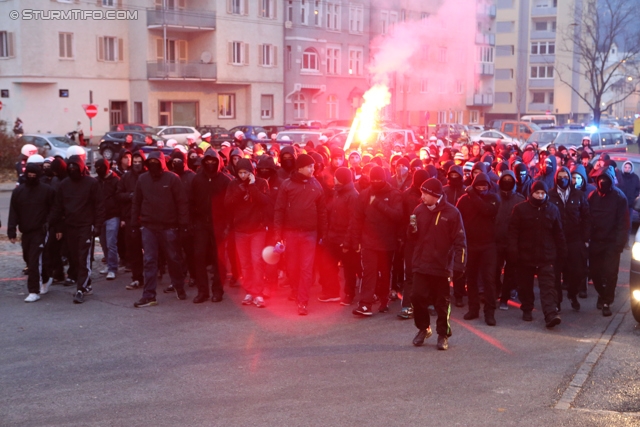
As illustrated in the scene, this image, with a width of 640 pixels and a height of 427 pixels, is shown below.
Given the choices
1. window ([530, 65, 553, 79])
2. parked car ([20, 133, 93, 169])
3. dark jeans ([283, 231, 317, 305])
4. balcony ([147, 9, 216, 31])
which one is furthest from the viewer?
window ([530, 65, 553, 79])

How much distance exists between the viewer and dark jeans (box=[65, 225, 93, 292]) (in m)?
9.73

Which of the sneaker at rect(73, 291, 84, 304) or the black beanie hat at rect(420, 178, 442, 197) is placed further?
the sneaker at rect(73, 291, 84, 304)

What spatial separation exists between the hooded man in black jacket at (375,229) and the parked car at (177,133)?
3404 centimetres

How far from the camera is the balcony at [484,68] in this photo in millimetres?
70125

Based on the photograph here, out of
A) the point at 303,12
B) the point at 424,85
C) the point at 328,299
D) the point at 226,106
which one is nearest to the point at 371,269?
the point at 328,299

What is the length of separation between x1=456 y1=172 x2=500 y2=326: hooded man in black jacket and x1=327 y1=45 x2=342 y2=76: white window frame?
47.7 m

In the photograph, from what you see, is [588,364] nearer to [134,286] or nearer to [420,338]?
[420,338]

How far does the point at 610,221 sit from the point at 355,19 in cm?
4845

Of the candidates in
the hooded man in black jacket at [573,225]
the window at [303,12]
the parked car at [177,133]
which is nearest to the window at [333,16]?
the window at [303,12]

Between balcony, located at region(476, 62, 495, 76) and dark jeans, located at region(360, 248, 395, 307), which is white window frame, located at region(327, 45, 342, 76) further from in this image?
dark jeans, located at region(360, 248, 395, 307)

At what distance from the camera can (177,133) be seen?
4291 centimetres

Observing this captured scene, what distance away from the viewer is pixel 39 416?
5809 millimetres

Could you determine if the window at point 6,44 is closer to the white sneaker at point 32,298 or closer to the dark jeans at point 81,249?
the dark jeans at point 81,249

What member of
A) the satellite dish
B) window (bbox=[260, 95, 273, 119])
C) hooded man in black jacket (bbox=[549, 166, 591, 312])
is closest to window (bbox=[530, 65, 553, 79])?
window (bbox=[260, 95, 273, 119])
